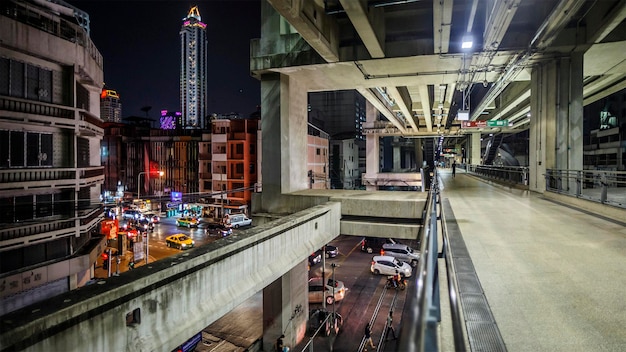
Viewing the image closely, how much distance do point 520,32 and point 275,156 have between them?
990 cm

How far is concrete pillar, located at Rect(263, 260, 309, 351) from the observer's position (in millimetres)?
12727

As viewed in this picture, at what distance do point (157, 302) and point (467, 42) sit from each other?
11.4 metres

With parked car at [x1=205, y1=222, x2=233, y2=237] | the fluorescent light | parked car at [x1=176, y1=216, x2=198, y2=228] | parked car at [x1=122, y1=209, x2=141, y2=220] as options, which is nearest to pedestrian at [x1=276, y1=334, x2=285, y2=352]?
the fluorescent light

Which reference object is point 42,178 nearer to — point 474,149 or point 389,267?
point 389,267

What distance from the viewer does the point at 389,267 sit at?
24.5 m

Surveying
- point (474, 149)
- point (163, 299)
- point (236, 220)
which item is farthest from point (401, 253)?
point (163, 299)

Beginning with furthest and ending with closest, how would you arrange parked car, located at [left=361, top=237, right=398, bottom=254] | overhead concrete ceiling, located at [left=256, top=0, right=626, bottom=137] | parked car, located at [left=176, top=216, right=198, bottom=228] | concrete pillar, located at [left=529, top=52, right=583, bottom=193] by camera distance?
parked car, located at [left=176, top=216, right=198, bottom=228], parked car, located at [left=361, top=237, right=398, bottom=254], concrete pillar, located at [left=529, top=52, right=583, bottom=193], overhead concrete ceiling, located at [left=256, top=0, right=626, bottom=137]

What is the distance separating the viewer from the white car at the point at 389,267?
2427 cm

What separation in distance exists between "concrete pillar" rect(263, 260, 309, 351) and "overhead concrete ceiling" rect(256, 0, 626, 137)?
851cm

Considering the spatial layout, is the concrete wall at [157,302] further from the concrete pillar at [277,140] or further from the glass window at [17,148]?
the glass window at [17,148]

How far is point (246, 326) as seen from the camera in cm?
1809

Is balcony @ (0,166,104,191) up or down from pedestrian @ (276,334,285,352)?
up

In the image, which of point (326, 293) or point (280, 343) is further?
point (326, 293)

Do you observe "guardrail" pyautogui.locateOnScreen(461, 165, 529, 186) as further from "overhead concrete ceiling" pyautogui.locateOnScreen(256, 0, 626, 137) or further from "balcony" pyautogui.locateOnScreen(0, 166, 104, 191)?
"balcony" pyautogui.locateOnScreen(0, 166, 104, 191)
